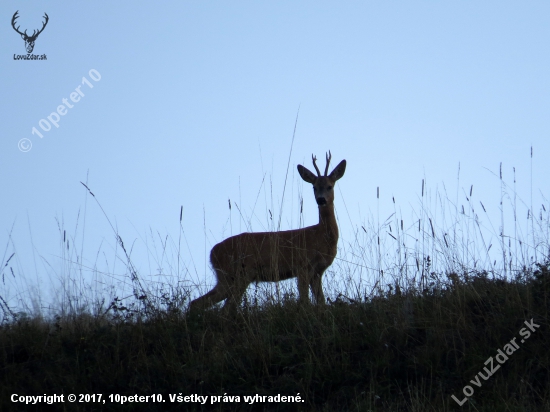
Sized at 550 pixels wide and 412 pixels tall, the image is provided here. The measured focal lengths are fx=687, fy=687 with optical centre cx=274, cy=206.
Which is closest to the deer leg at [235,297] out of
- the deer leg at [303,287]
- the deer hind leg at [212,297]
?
the deer hind leg at [212,297]

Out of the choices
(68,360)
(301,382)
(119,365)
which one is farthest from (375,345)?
(68,360)

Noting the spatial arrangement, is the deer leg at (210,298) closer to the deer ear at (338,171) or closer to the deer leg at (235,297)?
the deer leg at (235,297)

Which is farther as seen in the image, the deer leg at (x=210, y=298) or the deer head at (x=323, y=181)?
the deer head at (x=323, y=181)

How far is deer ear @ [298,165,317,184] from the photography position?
9875 millimetres

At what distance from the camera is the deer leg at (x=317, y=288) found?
6427mm

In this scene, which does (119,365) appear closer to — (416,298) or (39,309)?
(39,309)

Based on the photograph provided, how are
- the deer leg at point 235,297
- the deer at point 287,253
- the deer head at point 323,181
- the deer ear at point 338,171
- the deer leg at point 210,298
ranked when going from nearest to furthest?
1. the deer leg at point 235,297
2. the deer leg at point 210,298
3. the deer at point 287,253
4. the deer head at point 323,181
5. the deer ear at point 338,171

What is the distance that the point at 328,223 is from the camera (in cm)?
939

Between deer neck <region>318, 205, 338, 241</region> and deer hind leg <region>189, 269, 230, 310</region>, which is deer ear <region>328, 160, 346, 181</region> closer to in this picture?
deer neck <region>318, 205, 338, 241</region>

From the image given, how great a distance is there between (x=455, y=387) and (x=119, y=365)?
2583mm

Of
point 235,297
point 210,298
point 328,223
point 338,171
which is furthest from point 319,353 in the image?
point 338,171

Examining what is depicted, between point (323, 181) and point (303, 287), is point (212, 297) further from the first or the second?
point (323, 181)

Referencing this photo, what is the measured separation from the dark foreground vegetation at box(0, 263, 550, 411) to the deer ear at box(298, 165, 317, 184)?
3.85m
